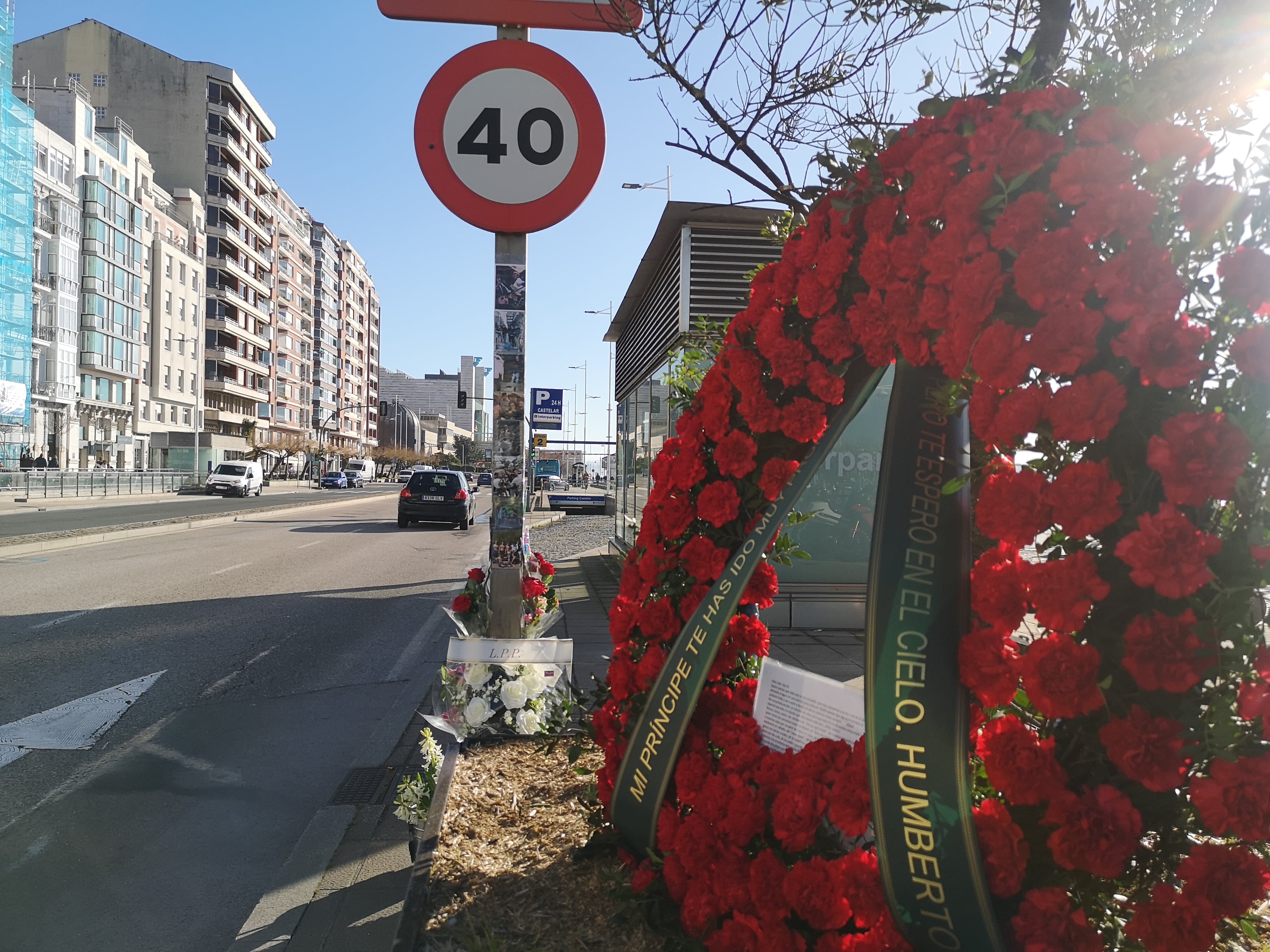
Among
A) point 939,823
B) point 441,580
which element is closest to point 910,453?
point 939,823

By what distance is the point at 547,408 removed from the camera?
2209cm

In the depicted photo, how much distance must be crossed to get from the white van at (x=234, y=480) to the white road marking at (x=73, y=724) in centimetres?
4075

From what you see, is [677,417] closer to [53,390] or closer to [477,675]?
[477,675]

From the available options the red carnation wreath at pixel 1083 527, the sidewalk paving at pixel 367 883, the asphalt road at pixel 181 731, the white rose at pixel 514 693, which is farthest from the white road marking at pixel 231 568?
the red carnation wreath at pixel 1083 527

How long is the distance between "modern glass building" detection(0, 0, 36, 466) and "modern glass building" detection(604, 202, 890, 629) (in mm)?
42835

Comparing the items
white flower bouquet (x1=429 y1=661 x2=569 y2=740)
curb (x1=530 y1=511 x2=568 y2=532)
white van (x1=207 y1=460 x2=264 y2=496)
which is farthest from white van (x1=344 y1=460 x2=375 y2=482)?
white flower bouquet (x1=429 y1=661 x2=569 y2=740)

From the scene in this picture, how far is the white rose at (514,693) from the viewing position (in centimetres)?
366

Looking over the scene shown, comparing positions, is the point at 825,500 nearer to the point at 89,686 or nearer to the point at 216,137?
the point at 89,686

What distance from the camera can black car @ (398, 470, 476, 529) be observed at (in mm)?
25031

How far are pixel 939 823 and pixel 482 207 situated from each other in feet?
10.5

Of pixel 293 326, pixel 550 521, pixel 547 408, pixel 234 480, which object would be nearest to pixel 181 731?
pixel 547 408

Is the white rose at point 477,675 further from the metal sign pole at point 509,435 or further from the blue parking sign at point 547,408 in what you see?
the blue parking sign at point 547,408

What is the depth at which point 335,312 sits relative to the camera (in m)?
111

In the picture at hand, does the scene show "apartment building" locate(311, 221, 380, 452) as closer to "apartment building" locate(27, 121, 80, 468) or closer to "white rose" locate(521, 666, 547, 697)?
"apartment building" locate(27, 121, 80, 468)
